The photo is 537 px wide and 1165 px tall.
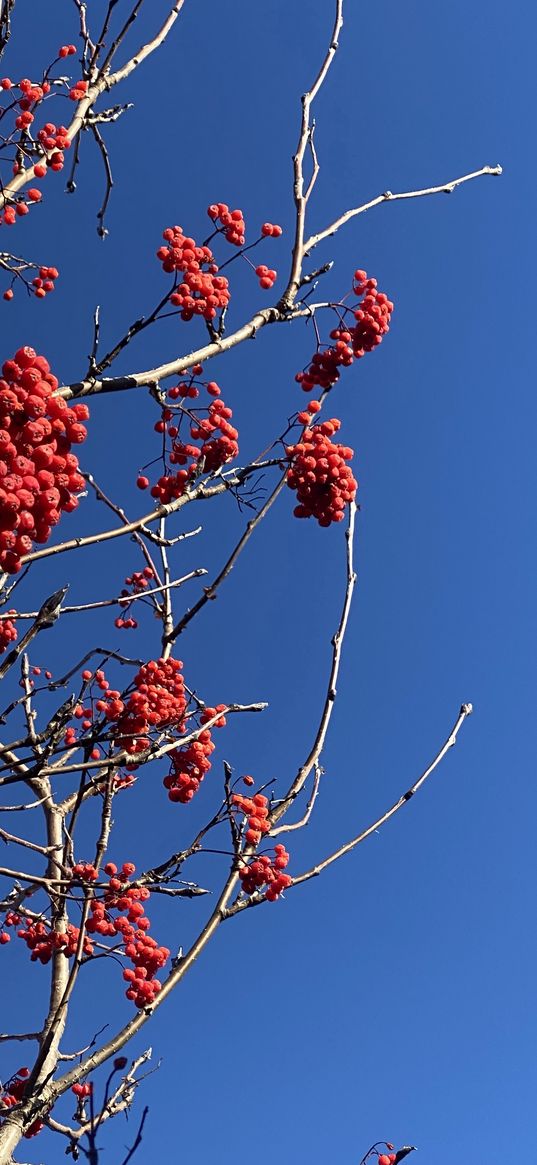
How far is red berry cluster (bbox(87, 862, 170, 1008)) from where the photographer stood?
533cm

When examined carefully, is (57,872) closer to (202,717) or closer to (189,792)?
(189,792)

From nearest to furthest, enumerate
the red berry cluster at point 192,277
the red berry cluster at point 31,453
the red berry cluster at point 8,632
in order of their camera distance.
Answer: the red berry cluster at point 31,453 → the red berry cluster at point 192,277 → the red berry cluster at point 8,632

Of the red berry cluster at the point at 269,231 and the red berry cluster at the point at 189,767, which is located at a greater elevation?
the red berry cluster at the point at 269,231

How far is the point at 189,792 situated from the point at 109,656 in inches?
50.6

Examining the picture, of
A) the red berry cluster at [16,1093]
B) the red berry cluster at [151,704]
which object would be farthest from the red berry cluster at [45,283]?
the red berry cluster at [16,1093]

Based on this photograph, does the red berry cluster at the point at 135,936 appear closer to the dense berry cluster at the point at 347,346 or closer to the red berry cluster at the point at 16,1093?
the red berry cluster at the point at 16,1093

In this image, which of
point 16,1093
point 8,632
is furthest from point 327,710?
point 16,1093

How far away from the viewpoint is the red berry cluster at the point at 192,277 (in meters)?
4.47

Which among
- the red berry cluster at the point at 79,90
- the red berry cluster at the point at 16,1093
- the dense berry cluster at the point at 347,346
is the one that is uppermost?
the red berry cluster at the point at 79,90

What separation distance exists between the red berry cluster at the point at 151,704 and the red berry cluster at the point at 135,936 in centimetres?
106

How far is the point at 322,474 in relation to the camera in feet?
16.0

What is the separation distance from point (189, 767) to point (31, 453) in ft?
10.1

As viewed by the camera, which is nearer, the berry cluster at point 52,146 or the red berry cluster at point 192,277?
the red berry cluster at point 192,277

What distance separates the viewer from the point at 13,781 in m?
3.71
